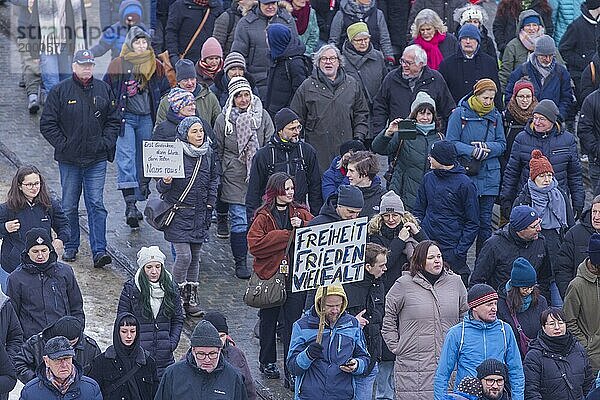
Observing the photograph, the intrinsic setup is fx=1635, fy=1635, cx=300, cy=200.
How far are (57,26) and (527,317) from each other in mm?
8813

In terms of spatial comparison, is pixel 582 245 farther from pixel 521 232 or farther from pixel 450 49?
pixel 450 49

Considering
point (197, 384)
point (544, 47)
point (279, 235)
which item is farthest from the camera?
point (544, 47)

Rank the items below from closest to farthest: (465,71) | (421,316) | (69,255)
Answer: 1. (421,316)
2. (69,255)
3. (465,71)

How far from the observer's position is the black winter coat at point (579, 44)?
18078mm

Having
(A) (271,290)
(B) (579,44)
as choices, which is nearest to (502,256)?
A: (A) (271,290)

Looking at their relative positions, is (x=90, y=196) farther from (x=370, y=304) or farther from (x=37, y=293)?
(x=370, y=304)

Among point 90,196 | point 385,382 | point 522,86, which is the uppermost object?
point 522,86

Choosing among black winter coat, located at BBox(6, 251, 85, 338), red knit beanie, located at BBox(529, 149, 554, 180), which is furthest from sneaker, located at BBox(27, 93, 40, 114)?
red knit beanie, located at BBox(529, 149, 554, 180)

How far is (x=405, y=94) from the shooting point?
632 inches

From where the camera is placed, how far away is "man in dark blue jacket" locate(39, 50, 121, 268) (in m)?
15.7

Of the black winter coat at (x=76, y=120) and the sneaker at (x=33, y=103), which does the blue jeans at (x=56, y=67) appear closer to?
the sneaker at (x=33, y=103)

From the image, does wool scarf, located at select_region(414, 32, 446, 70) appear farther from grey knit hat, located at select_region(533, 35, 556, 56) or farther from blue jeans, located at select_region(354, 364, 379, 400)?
blue jeans, located at select_region(354, 364, 379, 400)

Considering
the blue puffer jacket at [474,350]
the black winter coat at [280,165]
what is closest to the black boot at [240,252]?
the black winter coat at [280,165]

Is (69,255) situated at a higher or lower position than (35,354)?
lower
